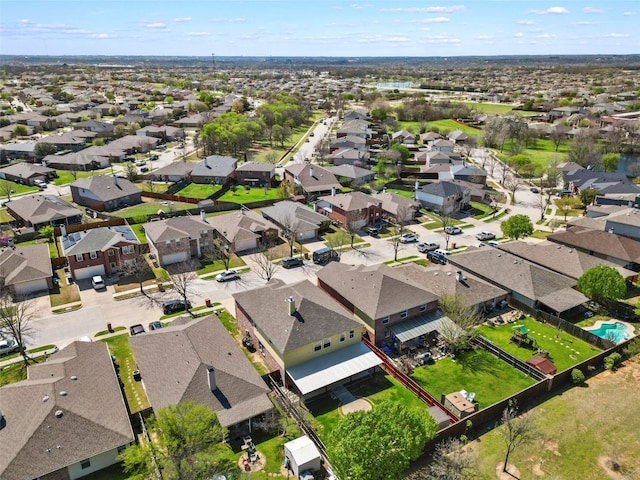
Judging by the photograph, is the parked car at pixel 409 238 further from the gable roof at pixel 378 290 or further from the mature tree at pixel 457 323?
the mature tree at pixel 457 323

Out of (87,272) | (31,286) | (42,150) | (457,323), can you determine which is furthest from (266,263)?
(42,150)

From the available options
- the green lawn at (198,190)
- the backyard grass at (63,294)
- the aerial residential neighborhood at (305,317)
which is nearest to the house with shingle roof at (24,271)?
the aerial residential neighborhood at (305,317)

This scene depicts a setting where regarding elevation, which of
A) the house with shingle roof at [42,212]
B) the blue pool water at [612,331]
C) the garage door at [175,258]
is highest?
the house with shingle roof at [42,212]

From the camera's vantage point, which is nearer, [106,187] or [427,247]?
[427,247]

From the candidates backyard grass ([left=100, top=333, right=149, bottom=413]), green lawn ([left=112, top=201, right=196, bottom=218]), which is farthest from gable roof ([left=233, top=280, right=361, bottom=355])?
green lawn ([left=112, top=201, right=196, bottom=218])

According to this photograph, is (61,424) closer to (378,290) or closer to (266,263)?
(378,290)

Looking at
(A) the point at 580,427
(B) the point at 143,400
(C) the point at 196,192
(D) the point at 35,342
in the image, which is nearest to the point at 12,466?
(B) the point at 143,400
